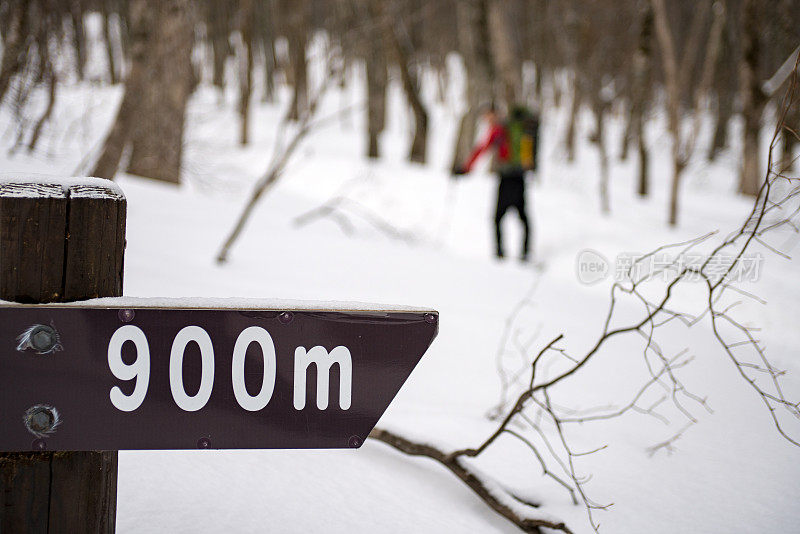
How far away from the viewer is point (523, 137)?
228 inches

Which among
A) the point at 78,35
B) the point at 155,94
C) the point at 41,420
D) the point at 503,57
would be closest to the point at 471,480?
the point at 41,420

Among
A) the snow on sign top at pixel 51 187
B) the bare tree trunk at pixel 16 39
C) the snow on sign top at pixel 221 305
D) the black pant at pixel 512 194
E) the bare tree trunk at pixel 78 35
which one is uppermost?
the bare tree trunk at pixel 78 35

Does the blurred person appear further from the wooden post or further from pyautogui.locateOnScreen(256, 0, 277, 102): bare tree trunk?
pyautogui.locateOnScreen(256, 0, 277, 102): bare tree trunk

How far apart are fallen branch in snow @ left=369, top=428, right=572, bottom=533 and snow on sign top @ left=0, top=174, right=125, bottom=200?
44.0 inches

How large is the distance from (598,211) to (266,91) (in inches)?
657

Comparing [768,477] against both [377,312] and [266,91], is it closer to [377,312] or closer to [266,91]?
[377,312]

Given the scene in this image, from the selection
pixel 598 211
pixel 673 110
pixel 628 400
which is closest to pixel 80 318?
pixel 628 400

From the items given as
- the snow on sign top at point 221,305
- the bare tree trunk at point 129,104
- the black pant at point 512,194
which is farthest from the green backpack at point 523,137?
the snow on sign top at point 221,305

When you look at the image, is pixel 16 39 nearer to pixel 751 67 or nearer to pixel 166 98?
pixel 166 98

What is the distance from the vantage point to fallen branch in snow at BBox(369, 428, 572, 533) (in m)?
1.48

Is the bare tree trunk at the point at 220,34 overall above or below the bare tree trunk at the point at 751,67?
above

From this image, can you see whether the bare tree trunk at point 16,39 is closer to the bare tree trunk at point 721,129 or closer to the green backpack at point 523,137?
the green backpack at point 523,137

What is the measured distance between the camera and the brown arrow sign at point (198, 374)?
875 millimetres

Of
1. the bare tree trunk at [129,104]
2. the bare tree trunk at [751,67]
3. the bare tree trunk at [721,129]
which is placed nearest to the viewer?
the bare tree trunk at [129,104]
